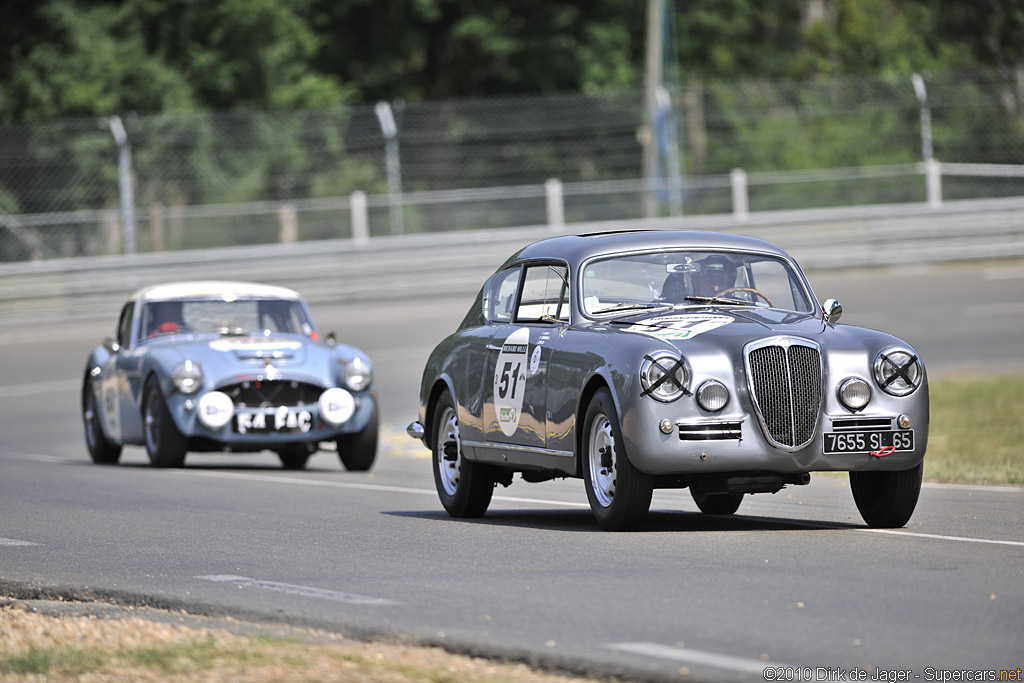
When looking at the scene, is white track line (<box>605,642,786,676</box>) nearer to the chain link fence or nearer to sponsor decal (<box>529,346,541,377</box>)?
sponsor decal (<box>529,346,541,377</box>)

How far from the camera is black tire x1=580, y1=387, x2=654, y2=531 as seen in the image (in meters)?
9.03

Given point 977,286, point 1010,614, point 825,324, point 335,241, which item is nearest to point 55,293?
point 335,241

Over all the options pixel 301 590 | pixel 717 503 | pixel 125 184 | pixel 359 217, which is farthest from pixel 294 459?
pixel 359 217

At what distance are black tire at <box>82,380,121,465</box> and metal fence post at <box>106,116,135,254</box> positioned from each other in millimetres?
10005

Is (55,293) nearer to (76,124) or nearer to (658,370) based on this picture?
(76,124)

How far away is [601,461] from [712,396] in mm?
773

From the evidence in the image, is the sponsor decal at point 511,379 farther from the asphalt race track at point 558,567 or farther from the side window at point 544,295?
the asphalt race track at point 558,567

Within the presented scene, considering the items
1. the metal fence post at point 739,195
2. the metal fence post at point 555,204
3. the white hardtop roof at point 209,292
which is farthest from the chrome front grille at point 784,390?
the metal fence post at point 739,195

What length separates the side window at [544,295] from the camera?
1021 cm

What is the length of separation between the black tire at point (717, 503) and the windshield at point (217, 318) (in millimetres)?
6802

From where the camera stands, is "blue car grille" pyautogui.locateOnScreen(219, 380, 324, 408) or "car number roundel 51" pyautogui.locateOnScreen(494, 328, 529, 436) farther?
"blue car grille" pyautogui.locateOnScreen(219, 380, 324, 408)

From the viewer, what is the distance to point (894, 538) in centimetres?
891

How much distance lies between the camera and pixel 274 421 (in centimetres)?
1543

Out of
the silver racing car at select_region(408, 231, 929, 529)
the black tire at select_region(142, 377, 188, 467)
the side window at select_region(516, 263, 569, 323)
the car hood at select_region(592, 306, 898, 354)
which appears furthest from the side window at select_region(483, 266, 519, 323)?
the black tire at select_region(142, 377, 188, 467)
